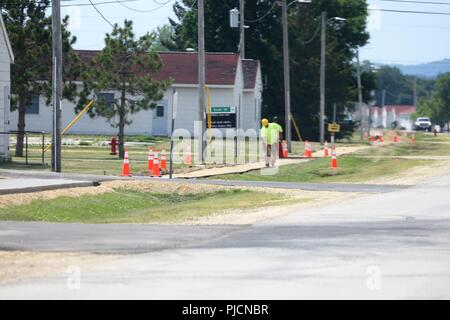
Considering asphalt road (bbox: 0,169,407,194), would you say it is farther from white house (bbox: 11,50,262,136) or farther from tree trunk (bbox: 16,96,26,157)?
white house (bbox: 11,50,262,136)

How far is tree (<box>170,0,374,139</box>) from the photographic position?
81688 mm

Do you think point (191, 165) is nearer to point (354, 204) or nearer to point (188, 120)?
point (354, 204)

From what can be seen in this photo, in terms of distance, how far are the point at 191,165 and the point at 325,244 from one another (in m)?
24.6

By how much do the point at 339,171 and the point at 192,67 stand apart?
3064 cm

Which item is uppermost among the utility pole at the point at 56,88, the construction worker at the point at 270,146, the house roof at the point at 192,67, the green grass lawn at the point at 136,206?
the house roof at the point at 192,67

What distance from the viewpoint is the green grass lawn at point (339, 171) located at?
1405 inches

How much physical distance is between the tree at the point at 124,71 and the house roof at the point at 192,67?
810 inches

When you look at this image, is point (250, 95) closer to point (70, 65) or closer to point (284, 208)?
point (70, 65)

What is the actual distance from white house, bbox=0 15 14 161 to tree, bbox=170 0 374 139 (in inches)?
1714

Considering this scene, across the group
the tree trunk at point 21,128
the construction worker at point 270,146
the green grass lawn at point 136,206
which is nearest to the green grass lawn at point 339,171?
the construction worker at point 270,146

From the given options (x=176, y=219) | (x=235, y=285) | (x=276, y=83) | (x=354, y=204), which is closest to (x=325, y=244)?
(x=235, y=285)

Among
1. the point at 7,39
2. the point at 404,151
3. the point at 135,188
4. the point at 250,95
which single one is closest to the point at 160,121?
the point at 250,95

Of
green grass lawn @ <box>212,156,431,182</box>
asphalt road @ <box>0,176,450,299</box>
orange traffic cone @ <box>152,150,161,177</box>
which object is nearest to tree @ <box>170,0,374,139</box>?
green grass lawn @ <box>212,156,431,182</box>

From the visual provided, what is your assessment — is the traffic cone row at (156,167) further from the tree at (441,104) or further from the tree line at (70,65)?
the tree at (441,104)
